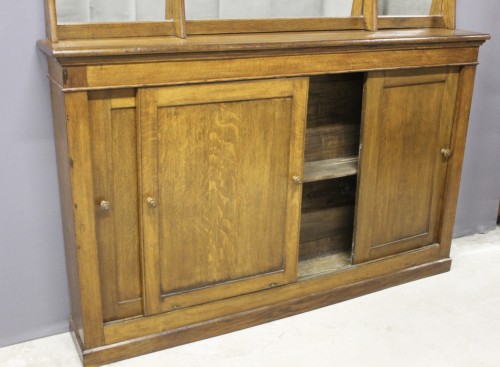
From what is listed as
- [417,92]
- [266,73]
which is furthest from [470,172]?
[266,73]

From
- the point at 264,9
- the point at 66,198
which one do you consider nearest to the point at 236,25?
the point at 264,9

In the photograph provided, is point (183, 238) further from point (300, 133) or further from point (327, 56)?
point (327, 56)

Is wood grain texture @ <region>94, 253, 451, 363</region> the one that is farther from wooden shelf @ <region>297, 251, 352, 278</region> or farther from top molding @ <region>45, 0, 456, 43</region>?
top molding @ <region>45, 0, 456, 43</region>

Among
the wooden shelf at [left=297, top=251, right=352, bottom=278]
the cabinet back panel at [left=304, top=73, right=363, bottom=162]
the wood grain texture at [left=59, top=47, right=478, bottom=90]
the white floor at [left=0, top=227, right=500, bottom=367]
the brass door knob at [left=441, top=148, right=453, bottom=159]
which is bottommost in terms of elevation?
the white floor at [left=0, top=227, right=500, bottom=367]

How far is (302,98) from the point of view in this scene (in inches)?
93.0

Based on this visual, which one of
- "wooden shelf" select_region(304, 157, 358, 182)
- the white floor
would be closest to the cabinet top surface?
"wooden shelf" select_region(304, 157, 358, 182)

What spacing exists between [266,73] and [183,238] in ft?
2.25

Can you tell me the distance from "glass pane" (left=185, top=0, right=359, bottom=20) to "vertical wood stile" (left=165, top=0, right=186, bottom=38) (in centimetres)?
9

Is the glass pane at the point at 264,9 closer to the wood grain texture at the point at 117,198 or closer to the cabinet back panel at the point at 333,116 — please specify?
the cabinet back panel at the point at 333,116

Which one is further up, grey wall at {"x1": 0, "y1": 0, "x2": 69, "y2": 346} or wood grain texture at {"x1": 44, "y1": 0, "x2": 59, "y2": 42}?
wood grain texture at {"x1": 44, "y1": 0, "x2": 59, "y2": 42}

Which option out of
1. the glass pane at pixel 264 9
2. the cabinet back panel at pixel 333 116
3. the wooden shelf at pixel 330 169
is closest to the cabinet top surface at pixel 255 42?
the glass pane at pixel 264 9

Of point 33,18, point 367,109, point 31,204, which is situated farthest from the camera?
point 367,109

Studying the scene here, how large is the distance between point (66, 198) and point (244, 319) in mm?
868

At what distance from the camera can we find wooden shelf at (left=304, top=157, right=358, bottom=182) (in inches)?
103
